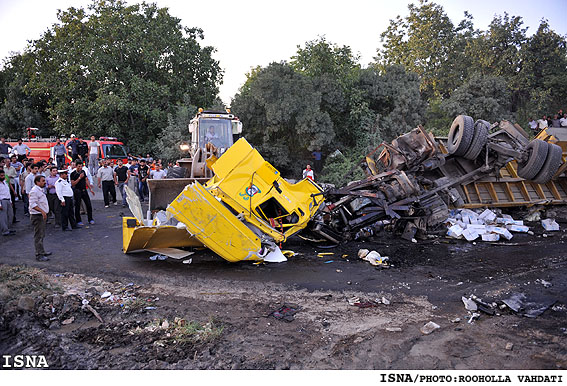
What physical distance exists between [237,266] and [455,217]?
18.3ft

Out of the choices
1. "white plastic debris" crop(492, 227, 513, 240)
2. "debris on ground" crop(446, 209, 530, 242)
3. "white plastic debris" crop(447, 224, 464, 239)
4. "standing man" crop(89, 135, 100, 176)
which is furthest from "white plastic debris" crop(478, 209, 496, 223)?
"standing man" crop(89, 135, 100, 176)

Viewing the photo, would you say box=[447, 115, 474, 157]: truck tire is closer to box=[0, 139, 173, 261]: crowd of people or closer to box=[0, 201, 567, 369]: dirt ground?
box=[0, 201, 567, 369]: dirt ground

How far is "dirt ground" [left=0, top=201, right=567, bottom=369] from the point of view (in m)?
3.43

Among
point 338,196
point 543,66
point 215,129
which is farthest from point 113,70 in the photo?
point 543,66

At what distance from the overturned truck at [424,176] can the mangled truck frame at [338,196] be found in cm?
2

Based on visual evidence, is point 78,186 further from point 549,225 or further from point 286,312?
point 549,225

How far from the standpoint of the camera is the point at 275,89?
17078mm

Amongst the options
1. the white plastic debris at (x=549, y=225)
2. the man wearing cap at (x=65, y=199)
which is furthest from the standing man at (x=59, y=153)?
the white plastic debris at (x=549, y=225)

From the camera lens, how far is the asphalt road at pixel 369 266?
5.42 m

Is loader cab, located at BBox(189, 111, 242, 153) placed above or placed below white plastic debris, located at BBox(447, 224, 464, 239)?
above

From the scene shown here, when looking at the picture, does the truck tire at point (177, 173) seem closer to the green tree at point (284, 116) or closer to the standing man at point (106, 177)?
the standing man at point (106, 177)

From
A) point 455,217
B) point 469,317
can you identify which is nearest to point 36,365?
point 469,317

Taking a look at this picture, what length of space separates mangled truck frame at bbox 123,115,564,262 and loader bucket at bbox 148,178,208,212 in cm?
125

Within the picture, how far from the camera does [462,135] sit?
836 cm
